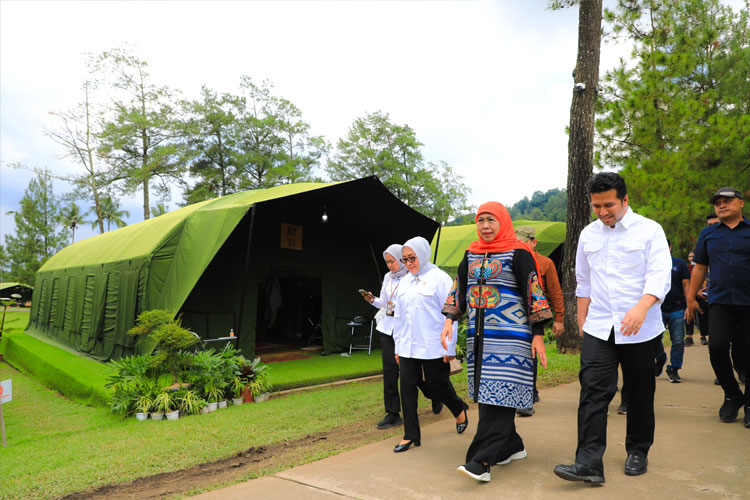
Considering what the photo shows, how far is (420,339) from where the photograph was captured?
3.87 meters

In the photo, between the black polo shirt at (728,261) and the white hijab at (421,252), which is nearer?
the black polo shirt at (728,261)

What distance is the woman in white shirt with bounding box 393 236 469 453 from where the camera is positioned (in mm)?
3822

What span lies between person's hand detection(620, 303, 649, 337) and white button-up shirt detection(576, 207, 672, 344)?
0.43 feet

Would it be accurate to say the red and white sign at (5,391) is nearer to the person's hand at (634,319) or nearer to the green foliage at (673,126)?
the person's hand at (634,319)

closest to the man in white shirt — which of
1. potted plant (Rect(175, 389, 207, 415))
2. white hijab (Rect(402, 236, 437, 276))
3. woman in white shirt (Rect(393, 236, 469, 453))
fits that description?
woman in white shirt (Rect(393, 236, 469, 453))

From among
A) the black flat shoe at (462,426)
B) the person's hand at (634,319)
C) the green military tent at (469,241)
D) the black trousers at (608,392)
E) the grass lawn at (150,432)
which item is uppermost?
the green military tent at (469,241)

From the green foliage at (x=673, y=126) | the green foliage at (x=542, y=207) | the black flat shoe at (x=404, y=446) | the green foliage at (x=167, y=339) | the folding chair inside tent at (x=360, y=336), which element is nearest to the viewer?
Answer: the black flat shoe at (x=404, y=446)

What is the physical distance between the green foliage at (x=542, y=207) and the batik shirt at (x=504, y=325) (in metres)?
37.0

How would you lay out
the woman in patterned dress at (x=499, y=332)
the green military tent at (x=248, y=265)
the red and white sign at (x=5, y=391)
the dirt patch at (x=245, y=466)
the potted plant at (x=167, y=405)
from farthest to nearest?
the green military tent at (x=248, y=265) < the potted plant at (x=167, y=405) < the red and white sign at (x=5, y=391) < the dirt patch at (x=245, y=466) < the woman in patterned dress at (x=499, y=332)

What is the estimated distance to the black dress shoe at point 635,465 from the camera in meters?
2.89

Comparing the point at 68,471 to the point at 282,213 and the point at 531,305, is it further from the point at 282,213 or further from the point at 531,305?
the point at 282,213

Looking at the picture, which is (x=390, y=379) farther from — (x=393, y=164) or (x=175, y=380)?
(x=393, y=164)

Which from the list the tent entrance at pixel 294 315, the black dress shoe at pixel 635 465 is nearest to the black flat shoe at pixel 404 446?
the black dress shoe at pixel 635 465

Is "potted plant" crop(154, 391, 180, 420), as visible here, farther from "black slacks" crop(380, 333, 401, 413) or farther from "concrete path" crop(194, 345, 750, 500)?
"concrete path" crop(194, 345, 750, 500)
